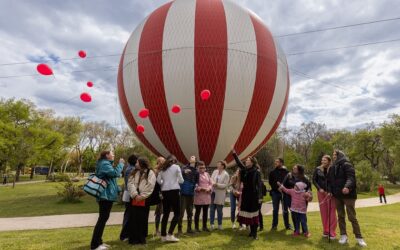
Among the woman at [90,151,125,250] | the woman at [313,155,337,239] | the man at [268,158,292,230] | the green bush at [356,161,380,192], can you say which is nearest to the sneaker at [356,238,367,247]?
the woman at [313,155,337,239]

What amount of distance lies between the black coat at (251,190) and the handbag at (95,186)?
242cm

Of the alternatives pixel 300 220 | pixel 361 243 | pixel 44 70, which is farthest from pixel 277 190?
pixel 44 70

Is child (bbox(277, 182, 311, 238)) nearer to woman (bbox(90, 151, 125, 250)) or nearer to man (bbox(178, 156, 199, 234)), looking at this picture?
man (bbox(178, 156, 199, 234))

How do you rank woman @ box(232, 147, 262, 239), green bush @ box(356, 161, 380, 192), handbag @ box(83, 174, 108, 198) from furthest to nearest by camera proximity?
green bush @ box(356, 161, 380, 192)
woman @ box(232, 147, 262, 239)
handbag @ box(83, 174, 108, 198)

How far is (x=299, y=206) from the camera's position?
5.64 meters

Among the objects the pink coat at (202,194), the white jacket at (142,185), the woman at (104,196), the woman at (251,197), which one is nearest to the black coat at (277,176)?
the woman at (251,197)

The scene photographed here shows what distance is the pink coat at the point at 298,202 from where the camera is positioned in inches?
221

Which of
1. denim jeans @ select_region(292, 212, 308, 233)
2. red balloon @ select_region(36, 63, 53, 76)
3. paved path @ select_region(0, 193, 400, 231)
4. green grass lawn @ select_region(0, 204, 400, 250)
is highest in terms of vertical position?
red balloon @ select_region(36, 63, 53, 76)

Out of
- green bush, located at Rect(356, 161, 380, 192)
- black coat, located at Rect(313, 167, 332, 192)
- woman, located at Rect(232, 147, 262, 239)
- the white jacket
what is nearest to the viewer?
the white jacket

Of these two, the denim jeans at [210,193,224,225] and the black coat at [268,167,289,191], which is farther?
the black coat at [268,167,289,191]

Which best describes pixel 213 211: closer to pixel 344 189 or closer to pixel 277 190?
pixel 277 190

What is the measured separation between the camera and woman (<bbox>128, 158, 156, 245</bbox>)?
15.1 feet

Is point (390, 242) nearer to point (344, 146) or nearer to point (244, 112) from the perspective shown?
point (244, 112)

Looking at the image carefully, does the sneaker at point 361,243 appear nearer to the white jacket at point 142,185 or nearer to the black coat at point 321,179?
the black coat at point 321,179
